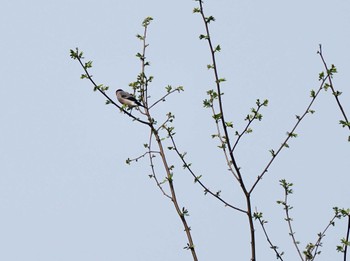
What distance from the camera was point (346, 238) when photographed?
5004 millimetres

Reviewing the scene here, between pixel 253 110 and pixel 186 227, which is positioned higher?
pixel 253 110

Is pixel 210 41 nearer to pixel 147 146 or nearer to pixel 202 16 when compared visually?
pixel 202 16

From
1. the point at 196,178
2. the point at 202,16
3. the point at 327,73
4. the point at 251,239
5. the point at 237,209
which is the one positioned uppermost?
the point at 202,16

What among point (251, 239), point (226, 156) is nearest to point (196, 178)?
point (226, 156)

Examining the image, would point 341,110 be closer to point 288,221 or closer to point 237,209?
point 237,209

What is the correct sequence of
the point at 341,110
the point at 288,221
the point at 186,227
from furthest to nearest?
the point at 288,221 < the point at 186,227 < the point at 341,110

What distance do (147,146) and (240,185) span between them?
181 centimetres

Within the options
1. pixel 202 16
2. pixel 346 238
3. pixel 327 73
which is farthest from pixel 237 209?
pixel 202 16

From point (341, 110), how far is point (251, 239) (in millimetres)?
1338

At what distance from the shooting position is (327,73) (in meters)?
5.57

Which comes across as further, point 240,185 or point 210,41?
point 210,41

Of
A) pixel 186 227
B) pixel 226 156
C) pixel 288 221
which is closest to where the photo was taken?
pixel 186 227

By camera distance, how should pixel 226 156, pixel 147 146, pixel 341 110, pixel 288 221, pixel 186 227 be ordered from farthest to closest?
pixel 147 146 < pixel 288 221 < pixel 226 156 < pixel 186 227 < pixel 341 110

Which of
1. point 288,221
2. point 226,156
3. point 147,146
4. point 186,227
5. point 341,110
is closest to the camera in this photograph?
point 341,110
